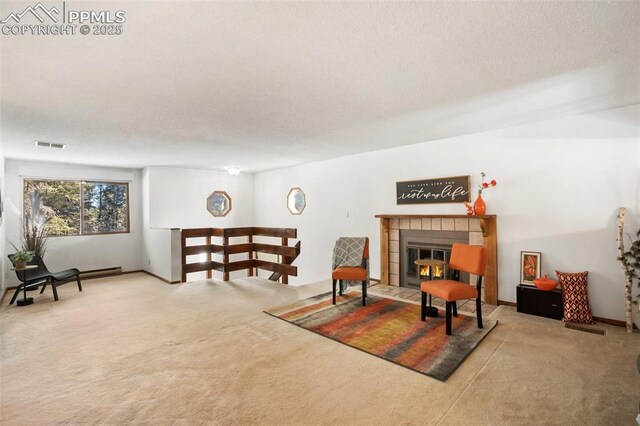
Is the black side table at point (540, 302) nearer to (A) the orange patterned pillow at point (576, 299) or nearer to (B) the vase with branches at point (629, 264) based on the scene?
(A) the orange patterned pillow at point (576, 299)

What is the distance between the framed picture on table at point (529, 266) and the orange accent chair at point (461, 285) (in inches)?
38.5

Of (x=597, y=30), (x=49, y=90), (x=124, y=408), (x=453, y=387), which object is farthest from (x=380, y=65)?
(x=124, y=408)

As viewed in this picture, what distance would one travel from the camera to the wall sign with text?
4.47 m

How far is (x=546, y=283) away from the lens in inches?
143

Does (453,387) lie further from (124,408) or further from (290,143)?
(290,143)

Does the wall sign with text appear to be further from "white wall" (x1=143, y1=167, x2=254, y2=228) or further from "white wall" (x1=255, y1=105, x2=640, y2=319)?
"white wall" (x1=143, y1=167, x2=254, y2=228)

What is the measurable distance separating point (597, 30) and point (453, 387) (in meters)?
2.63

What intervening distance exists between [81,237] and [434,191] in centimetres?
719

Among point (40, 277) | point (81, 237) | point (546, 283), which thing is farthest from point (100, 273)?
point (546, 283)

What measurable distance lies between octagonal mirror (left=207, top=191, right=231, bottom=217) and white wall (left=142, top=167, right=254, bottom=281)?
0.30 ft

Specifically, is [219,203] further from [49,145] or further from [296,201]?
[49,145]

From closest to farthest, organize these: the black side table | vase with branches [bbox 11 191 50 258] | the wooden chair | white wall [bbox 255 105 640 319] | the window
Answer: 1. white wall [bbox 255 105 640 319]
2. the black side table
3. the wooden chair
4. vase with branches [bbox 11 191 50 258]
5. the window

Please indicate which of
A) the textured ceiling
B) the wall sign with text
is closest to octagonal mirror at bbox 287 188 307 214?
the wall sign with text

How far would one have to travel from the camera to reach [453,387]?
224cm
